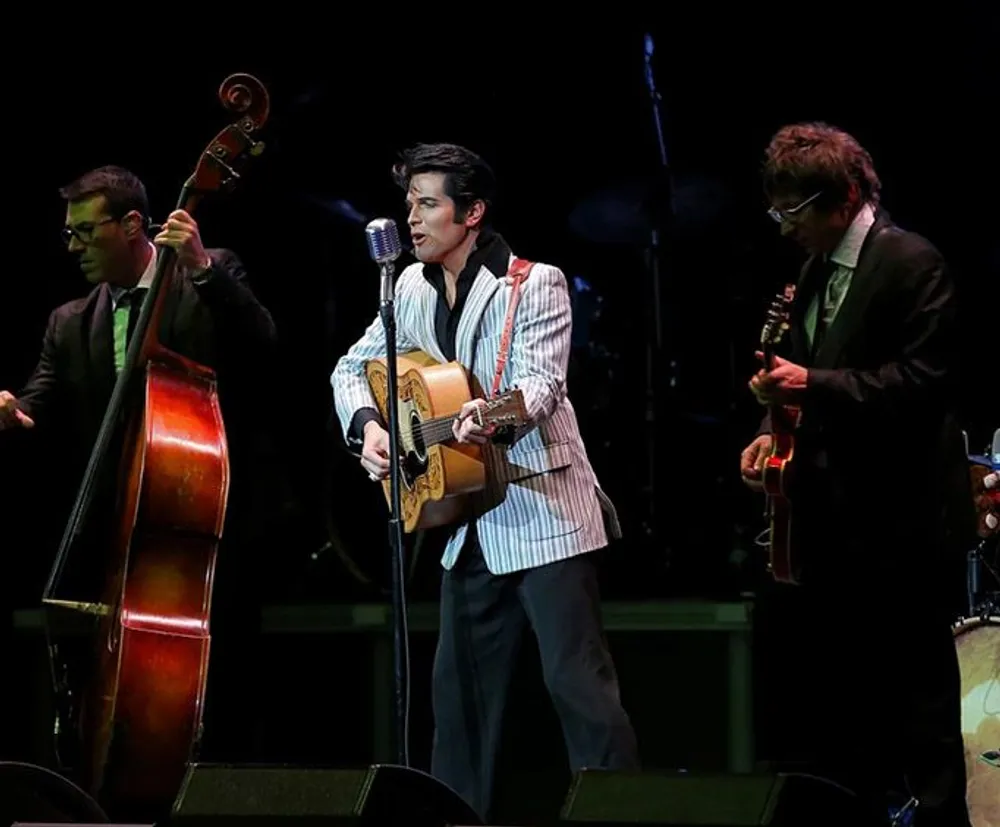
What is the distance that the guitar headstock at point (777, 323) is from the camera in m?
4.43

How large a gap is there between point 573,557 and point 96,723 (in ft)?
4.20

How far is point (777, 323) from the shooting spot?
14.8 feet

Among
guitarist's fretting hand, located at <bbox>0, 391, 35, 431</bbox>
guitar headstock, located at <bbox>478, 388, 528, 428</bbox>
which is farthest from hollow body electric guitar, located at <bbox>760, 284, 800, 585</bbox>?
guitarist's fretting hand, located at <bbox>0, 391, 35, 431</bbox>

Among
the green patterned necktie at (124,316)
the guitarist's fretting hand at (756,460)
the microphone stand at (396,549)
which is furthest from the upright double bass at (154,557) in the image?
the guitarist's fretting hand at (756,460)

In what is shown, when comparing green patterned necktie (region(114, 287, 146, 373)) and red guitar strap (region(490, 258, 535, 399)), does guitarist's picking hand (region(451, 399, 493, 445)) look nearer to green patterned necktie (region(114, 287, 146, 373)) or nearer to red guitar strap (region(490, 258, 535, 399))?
red guitar strap (region(490, 258, 535, 399))

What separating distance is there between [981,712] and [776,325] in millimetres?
1486

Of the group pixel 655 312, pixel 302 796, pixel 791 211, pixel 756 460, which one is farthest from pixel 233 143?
pixel 655 312

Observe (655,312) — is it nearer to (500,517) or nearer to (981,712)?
(981,712)

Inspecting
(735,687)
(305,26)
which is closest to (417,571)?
(735,687)

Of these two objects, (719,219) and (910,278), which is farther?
(719,219)

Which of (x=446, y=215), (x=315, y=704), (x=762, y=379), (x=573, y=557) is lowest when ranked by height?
(x=315, y=704)

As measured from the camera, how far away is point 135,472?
189 inches

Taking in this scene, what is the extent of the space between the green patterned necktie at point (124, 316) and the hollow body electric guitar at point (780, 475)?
1.85 m

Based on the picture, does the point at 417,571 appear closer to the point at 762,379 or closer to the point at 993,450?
the point at 993,450
